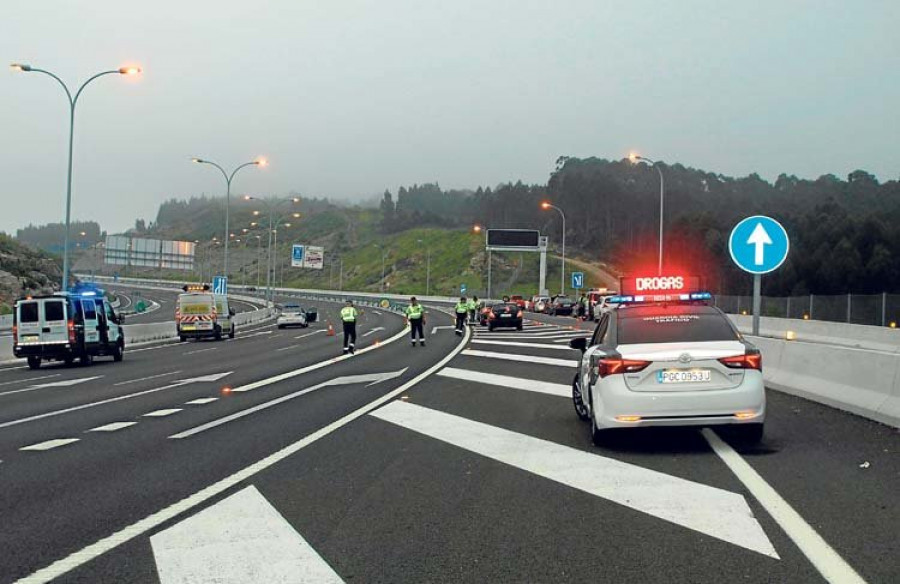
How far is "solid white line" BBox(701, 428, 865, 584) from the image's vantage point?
502 centimetres

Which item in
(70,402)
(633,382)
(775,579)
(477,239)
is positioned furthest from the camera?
(477,239)

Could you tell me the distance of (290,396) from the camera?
1481 centimetres

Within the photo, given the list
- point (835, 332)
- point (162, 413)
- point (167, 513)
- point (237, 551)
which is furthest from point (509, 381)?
point (835, 332)

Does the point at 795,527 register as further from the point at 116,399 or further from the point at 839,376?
the point at 116,399

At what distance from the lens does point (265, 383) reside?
57.4 feet

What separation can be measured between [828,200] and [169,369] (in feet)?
327

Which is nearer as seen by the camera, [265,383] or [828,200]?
[265,383]

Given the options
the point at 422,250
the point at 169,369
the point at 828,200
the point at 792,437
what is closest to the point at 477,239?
the point at 422,250

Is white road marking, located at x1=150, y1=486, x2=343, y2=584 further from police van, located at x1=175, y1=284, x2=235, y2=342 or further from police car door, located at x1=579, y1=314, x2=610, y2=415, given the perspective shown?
police van, located at x1=175, y1=284, x2=235, y2=342

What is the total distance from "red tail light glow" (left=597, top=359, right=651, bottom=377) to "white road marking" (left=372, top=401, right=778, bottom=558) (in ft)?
2.82

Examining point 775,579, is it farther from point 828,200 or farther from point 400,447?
point 828,200

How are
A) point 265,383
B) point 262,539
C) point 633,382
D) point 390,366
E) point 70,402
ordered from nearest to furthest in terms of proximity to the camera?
point 262,539
point 633,382
point 70,402
point 265,383
point 390,366

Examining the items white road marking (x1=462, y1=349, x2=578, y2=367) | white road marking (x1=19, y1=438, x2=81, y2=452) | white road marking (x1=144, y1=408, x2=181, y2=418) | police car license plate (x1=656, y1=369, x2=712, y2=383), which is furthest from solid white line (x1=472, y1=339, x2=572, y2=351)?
white road marking (x1=19, y1=438, x2=81, y2=452)

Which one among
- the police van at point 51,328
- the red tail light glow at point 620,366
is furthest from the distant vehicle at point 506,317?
the red tail light glow at point 620,366
